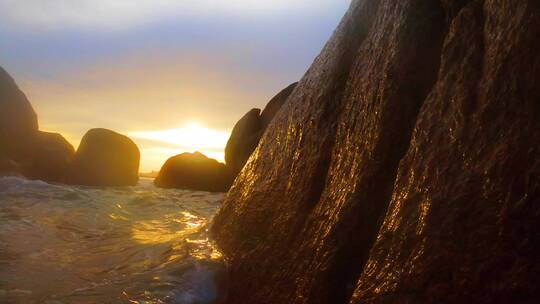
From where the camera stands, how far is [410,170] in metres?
1.76

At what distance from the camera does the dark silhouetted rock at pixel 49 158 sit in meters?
21.8

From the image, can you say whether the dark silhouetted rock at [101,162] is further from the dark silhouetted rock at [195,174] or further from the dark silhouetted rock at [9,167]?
the dark silhouetted rock at [195,174]

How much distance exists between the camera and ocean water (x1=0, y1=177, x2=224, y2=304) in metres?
2.80

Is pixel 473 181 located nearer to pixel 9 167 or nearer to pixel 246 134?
pixel 246 134

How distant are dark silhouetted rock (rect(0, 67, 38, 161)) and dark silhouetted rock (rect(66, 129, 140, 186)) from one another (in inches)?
170

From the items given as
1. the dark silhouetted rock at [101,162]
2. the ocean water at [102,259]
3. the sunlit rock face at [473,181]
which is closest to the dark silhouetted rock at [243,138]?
the dark silhouetted rock at [101,162]

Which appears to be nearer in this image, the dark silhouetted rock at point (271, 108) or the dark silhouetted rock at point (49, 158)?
the dark silhouetted rock at point (271, 108)

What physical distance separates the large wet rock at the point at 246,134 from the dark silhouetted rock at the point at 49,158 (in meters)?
9.78

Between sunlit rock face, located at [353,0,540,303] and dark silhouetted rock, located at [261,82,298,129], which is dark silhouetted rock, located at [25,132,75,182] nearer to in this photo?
dark silhouetted rock, located at [261,82,298,129]

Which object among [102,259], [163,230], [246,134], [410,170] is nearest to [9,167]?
[246,134]

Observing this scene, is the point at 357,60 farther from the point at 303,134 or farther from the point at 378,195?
the point at 378,195

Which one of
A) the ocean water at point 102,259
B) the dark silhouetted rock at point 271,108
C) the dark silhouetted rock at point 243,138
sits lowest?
the ocean water at point 102,259

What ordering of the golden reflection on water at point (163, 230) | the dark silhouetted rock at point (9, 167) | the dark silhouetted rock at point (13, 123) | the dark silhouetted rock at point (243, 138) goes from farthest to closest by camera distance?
the dark silhouetted rock at point (13, 123) < the dark silhouetted rock at point (9, 167) < the dark silhouetted rock at point (243, 138) < the golden reflection on water at point (163, 230)

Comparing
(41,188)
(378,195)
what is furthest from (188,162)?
(378,195)
